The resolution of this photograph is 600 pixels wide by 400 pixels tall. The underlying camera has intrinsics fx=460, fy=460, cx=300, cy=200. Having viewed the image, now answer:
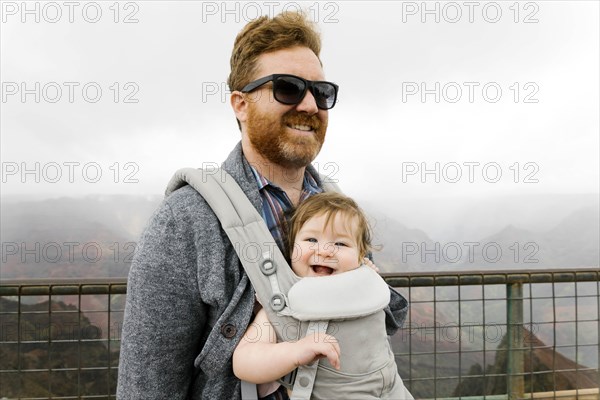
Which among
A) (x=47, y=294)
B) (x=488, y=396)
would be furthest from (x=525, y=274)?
(x=47, y=294)

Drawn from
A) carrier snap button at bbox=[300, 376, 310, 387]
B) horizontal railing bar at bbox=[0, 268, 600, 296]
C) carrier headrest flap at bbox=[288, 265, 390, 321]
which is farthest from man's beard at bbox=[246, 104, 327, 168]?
horizontal railing bar at bbox=[0, 268, 600, 296]

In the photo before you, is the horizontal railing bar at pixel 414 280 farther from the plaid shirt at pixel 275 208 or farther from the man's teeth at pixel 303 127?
the man's teeth at pixel 303 127

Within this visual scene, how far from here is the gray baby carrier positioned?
1.29m

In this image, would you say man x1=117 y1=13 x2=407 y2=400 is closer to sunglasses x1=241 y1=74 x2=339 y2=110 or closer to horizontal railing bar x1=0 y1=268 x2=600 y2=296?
sunglasses x1=241 y1=74 x2=339 y2=110

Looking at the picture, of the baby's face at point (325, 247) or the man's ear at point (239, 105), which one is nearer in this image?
the baby's face at point (325, 247)

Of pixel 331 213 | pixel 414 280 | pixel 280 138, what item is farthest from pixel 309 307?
pixel 414 280

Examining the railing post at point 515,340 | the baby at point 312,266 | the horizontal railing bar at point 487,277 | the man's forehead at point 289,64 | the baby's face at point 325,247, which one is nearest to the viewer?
the baby at point 312,266

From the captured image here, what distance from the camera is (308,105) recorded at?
1.52 metres

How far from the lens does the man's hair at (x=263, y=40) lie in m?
1.55

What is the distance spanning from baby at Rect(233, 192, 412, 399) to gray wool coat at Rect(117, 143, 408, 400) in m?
0.06

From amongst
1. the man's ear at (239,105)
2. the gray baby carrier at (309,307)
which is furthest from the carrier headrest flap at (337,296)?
the man's ear at (239,105)

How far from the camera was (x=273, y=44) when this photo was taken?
155cm

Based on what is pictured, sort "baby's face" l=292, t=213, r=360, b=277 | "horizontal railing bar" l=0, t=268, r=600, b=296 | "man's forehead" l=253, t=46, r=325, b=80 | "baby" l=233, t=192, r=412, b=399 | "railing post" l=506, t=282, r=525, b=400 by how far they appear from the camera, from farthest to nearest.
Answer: "railing post" l=506, t=282, r=525, b=400 < "horizontal railing bar" l=0, t=268, r=600, b=296 < "man's forehead" l=253, t=46, r=325, b=80 < "baby's face" l=292, t=213, r=360, b=277 < "baby" l=233, t=192, r=412, b=399

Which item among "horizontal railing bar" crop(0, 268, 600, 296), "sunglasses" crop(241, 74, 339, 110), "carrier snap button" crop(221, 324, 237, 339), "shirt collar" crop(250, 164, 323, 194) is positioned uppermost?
"sunglasses" crop(241, 74, 339, 110)
